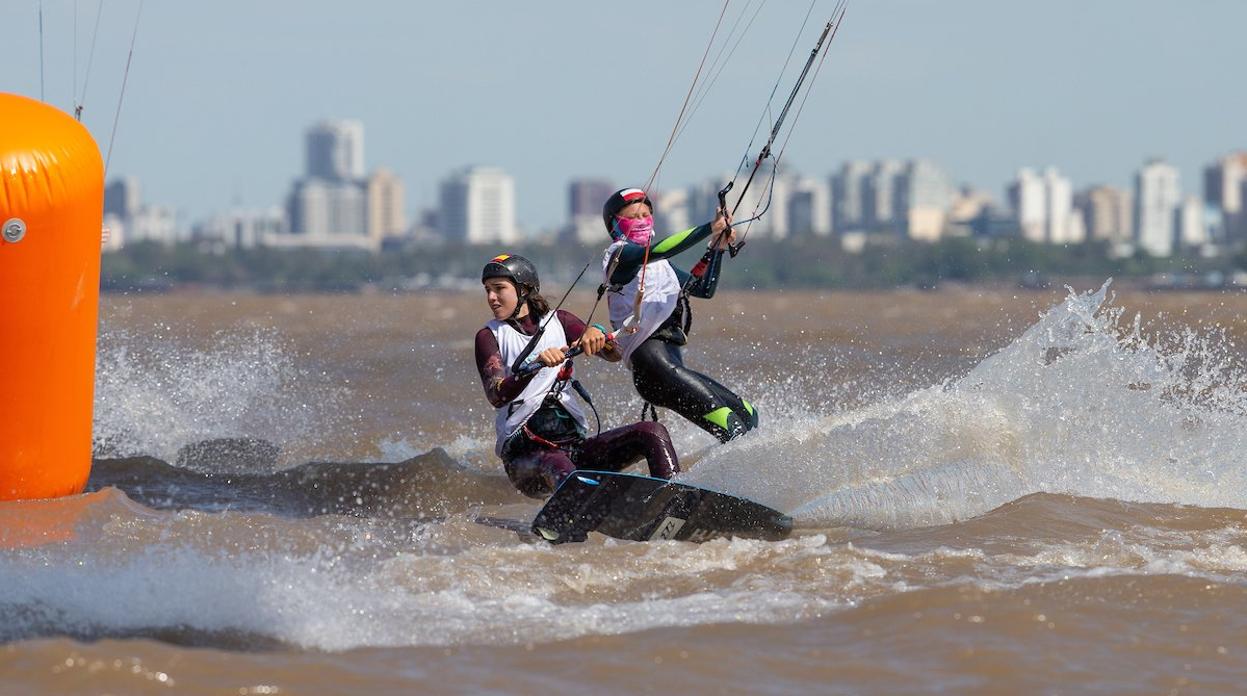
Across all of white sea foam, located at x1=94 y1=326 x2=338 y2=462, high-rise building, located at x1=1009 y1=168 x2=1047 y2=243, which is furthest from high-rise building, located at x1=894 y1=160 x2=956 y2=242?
white sea foam, located at x1=94 y1=326 x2=338 y2=462

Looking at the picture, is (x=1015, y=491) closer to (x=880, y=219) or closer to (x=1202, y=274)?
(x=1202, y=274)

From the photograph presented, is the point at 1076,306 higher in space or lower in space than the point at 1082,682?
higher

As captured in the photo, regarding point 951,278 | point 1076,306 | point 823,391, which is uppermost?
point 1076,306

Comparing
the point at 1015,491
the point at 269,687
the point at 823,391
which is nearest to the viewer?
the point at 269,687

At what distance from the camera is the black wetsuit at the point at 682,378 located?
26.3 ft

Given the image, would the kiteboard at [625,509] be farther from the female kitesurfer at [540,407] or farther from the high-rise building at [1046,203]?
the high-rise building at [1046,203]

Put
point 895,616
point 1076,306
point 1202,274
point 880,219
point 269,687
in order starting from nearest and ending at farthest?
point 269,687, point 895,616, point 1076,306, point 1202,274, point 880,219

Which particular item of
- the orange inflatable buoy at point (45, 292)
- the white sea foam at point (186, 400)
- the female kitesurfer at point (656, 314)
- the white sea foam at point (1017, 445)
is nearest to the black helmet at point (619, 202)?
the female kitesurfer at point (656, 314)

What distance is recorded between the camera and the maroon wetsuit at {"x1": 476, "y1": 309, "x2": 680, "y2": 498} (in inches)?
291

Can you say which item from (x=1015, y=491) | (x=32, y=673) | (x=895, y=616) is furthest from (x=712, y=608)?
(x=1015, y=491)

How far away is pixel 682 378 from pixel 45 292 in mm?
2925

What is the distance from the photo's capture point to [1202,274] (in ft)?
416

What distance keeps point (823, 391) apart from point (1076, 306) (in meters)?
4.53

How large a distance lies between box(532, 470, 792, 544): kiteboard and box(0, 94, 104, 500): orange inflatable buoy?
265cm
